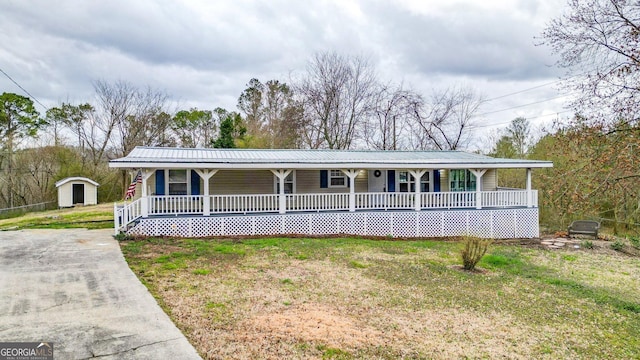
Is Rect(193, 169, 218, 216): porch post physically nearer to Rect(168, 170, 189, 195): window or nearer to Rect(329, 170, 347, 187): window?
Rect(168, 170, 189, 195): window

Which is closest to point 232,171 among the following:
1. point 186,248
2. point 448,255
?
point 186,248

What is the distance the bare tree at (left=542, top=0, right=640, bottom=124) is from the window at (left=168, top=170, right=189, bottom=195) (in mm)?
11951

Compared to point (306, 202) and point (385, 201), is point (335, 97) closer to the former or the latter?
point (385, 201)

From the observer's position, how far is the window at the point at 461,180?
666 inches

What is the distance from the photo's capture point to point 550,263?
10.2m

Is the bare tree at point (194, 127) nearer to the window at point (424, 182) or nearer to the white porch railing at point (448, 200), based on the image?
the window at point (424, 182)

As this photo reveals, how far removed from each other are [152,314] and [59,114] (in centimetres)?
2881

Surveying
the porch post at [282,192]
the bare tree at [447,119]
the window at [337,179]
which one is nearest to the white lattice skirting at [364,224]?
the porch post at [282,192]

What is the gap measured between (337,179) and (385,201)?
2492 mm

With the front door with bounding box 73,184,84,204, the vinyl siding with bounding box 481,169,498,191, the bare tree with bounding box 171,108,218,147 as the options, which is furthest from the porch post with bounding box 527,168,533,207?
the bare tree with bounding box 171,108,218,147

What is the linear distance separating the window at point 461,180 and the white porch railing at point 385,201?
10.2 ft

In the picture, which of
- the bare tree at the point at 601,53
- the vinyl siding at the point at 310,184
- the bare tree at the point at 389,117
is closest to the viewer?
the bare tree at the point at 601,53

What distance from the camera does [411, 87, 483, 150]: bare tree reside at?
3020cm

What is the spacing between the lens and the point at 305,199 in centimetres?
1409
